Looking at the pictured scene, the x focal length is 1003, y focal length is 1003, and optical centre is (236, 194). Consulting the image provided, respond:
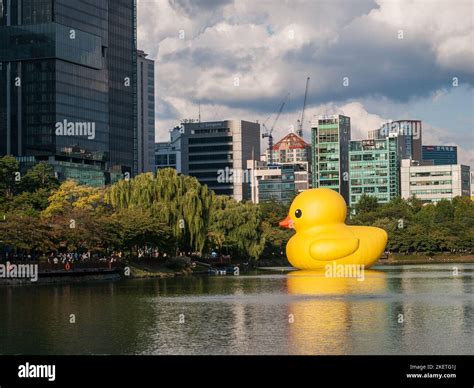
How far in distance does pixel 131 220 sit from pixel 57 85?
63.4 m

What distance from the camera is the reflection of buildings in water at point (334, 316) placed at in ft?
106

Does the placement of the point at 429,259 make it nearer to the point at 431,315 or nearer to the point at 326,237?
the point at 326,237

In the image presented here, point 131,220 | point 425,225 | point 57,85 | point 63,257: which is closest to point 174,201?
point 131,220

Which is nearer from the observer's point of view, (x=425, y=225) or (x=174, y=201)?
(x=174, y=201)

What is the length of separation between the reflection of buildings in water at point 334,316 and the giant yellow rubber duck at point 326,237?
694 cm

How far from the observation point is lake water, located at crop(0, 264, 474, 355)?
32.3 meters

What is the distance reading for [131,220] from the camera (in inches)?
3118

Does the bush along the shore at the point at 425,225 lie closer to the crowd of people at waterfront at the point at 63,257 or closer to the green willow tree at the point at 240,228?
the green willow tree at the point at 240,228

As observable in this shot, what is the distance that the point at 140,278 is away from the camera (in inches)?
3076

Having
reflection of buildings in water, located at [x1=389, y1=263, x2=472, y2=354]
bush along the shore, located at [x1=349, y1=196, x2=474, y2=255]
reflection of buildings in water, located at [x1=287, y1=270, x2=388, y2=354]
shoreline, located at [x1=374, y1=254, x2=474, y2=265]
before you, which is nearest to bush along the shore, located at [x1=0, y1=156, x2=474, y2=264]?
shoreline, located at [x1=374, y1=254, x2=474, y2=265]

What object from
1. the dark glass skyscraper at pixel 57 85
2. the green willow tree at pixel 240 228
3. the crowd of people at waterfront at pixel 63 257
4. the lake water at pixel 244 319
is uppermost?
the dark glass skyscraper at pixel 57 85

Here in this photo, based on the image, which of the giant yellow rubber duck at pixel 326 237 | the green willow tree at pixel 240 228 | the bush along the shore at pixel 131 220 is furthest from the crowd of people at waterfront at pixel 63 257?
the green willow tree at pixel 240 228

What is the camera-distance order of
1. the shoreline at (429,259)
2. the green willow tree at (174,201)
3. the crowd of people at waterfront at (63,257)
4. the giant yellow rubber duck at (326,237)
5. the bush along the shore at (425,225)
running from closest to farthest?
the giant yellow rubber duck at (326,237) → the crowd of people at waterfront at (63,257) → the green willow tree at (174,201) → the shoreline at (429,259) → the bush along the shore at (425,225)
